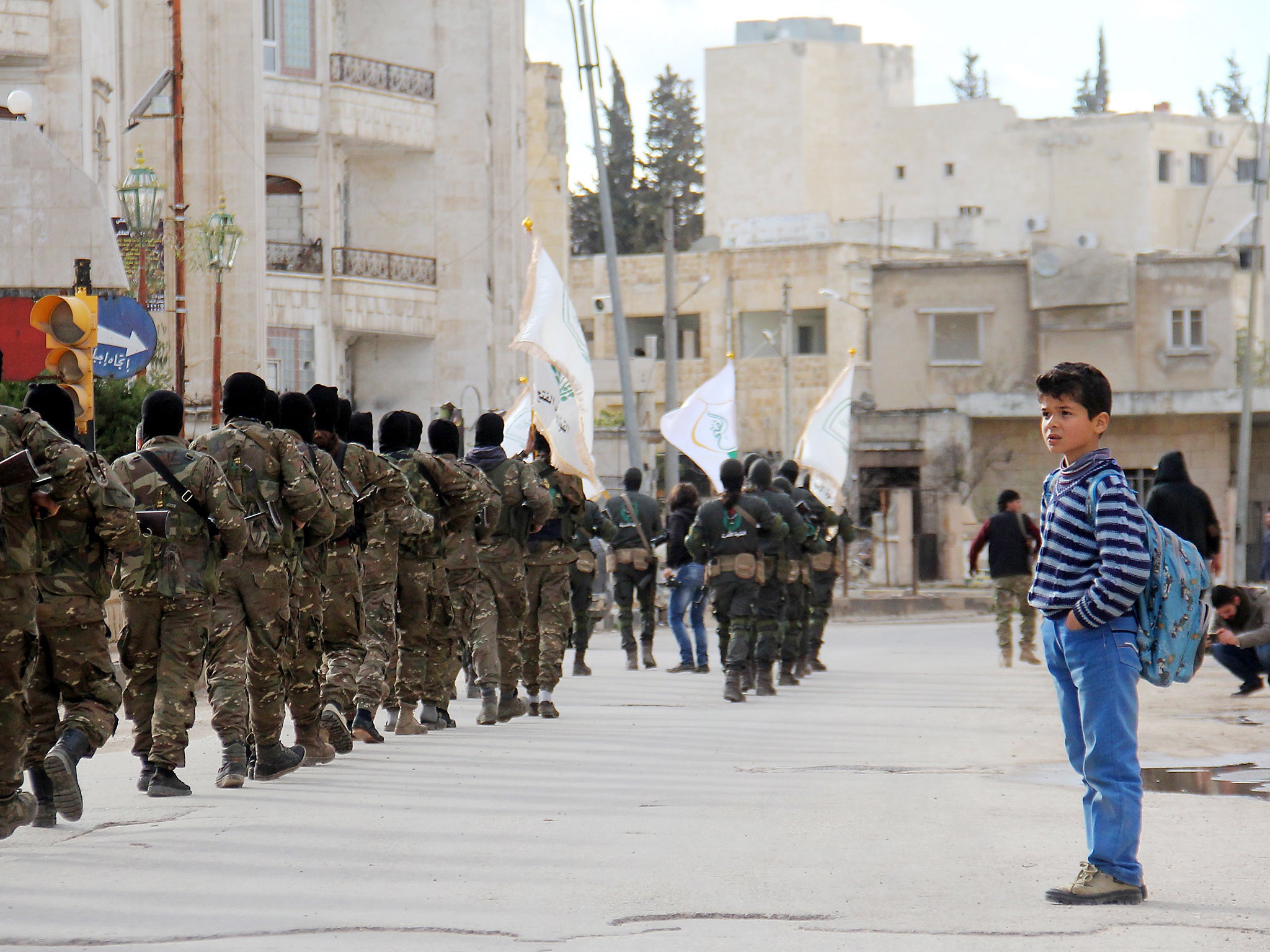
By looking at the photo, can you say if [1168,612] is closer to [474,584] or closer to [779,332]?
[474,584]

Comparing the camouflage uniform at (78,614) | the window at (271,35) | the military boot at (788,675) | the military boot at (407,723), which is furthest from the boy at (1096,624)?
the window at (271,35)

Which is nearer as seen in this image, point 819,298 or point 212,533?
point 212,533

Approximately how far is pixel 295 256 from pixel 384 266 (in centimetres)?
191

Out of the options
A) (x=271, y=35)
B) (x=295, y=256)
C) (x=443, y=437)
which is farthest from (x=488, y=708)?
(x=271, y=35)

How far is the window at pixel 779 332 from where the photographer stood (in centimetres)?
5559

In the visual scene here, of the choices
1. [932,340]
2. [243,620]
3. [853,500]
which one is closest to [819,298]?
[932,340]

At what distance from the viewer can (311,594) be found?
9648mm

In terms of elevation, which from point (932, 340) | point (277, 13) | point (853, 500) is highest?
point (277, 13)

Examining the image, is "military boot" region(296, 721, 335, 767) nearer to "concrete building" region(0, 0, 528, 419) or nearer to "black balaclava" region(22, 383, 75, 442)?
"black balaclava" region(22, 383, 75, 442)

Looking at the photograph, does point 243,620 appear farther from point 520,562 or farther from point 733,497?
point 733,497

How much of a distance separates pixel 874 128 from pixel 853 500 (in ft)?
91.8

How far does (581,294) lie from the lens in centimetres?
6191

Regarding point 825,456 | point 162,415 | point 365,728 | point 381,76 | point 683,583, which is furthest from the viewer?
point 381,76

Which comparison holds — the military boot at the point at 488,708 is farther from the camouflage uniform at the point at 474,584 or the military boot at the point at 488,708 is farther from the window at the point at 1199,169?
the window at the point at 1199,169
